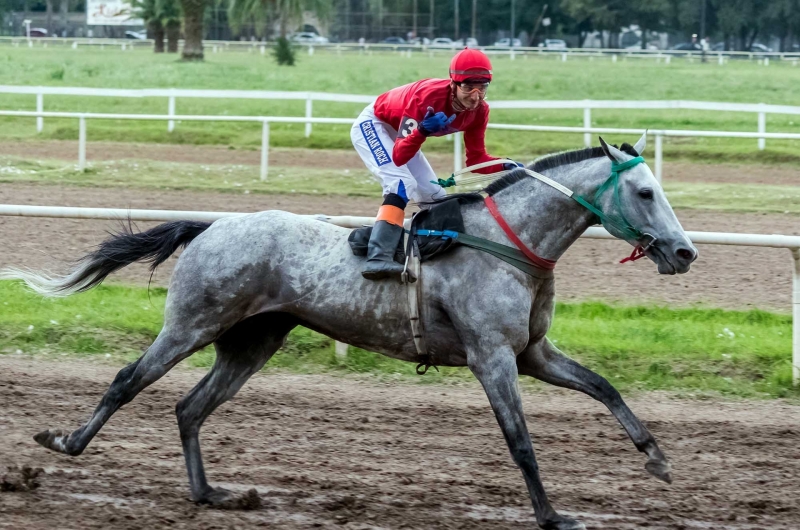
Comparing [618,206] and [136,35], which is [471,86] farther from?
[136,35]

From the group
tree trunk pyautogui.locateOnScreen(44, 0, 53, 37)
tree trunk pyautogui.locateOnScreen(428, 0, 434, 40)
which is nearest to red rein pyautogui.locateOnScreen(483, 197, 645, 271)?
tree trunk pyautogui.locateOnScreen(428, 0, 434, 40)

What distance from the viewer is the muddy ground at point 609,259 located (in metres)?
8.44

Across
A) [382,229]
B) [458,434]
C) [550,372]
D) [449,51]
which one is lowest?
[458,434]

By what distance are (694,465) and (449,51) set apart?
50062 mm

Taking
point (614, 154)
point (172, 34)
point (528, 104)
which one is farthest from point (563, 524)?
point (172, 34)

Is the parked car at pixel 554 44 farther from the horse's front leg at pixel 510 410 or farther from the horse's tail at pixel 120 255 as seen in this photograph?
the horse's front leg at pixel 510 410

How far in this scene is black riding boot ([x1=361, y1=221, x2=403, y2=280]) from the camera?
469 cm

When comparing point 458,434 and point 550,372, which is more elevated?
point 550,372

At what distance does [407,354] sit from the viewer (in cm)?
483

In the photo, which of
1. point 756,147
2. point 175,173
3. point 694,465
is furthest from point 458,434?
point 756,147

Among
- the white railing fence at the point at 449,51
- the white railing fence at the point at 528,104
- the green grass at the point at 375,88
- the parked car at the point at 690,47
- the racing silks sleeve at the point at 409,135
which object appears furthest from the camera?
the parked car at the point at 690,47

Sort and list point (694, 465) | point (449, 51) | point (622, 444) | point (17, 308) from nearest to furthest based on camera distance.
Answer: point (694, 465), point (622, 444), point (17, 308), point (449, 51)

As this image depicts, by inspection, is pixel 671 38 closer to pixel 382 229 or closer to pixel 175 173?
pixel 175 173

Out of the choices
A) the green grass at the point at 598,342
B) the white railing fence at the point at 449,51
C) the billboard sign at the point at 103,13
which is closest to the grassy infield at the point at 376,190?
the green grass at the point at 598,342
